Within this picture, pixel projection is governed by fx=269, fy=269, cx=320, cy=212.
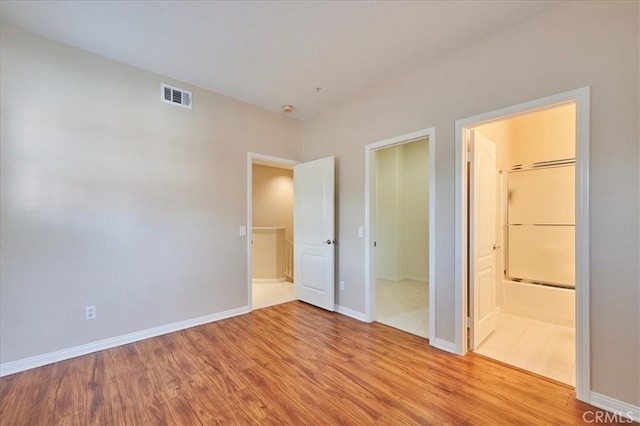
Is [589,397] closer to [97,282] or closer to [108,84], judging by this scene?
[97,282]

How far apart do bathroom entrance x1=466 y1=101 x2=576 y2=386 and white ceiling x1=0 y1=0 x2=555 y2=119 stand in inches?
36.2

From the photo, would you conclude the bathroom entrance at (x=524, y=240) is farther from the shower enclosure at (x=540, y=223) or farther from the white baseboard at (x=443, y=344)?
the white baseboard at (x=443, y=344)

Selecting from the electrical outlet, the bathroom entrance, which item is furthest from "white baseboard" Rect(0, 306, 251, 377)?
the bathroom entrance

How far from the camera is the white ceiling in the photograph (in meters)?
2.05

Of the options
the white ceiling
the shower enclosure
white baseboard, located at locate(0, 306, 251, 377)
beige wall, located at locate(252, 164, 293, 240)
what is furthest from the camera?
beige wall, located at locate(252, 164, 293, 240)

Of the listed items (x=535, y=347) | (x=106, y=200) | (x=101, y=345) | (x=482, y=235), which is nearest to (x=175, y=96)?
(x=106, y=200)

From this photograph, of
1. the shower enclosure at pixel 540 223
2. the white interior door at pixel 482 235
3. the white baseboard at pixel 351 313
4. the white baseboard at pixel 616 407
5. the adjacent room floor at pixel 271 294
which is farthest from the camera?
the adjacent room floor at pixel 271 294

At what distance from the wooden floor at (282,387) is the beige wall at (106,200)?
1.45ft

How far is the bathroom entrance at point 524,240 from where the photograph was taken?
2.58 metres

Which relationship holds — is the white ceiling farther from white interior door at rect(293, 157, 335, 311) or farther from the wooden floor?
the wooden floor

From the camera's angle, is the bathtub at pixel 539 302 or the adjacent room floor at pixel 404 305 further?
the adjacent room floor at pixel 404 305

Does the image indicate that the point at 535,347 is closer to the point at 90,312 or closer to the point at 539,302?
the point at 539,302

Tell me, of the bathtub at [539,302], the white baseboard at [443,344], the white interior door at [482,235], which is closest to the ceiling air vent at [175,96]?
the white interior door at [482,235]

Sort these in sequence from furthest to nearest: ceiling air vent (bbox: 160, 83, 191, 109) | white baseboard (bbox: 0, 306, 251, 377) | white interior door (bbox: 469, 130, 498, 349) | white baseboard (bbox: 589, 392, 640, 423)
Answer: ceiling air vent (bbox: 160, 83, 191, 109)
white interior door (bbox: 469, 130, 498, 349)
white baseboard (bbox: 0, 306, 251, 377)
white baseboard (bbox: 589, 392, 640, 423)
